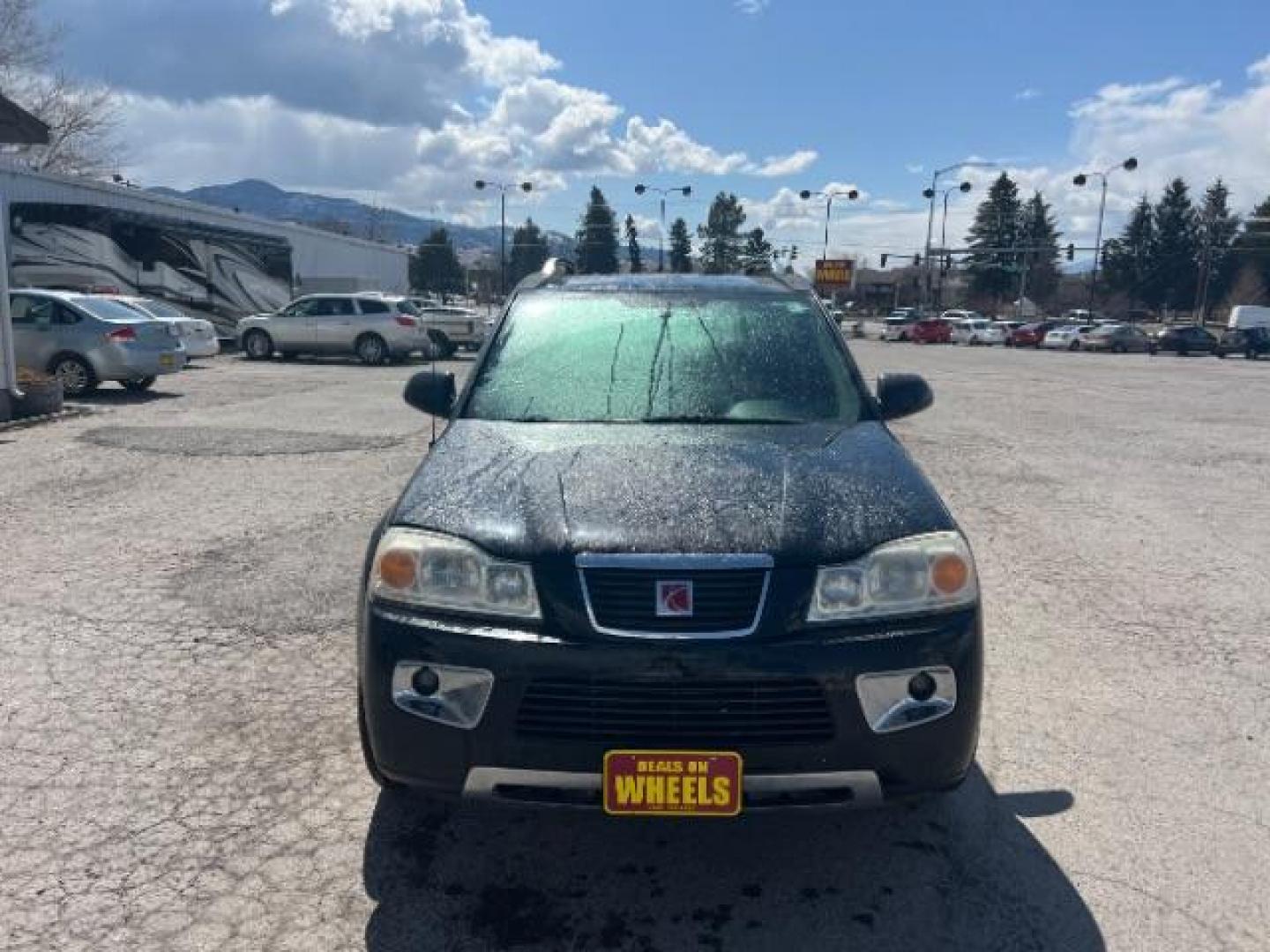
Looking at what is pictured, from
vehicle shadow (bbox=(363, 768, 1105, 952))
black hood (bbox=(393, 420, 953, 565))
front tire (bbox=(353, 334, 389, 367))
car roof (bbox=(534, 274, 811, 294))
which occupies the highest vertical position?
car roof (bbox=(534, 274, 811, 294))

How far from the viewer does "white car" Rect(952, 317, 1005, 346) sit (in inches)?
2159

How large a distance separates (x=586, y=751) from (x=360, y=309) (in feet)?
76.1

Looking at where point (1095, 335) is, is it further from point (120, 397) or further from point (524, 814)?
point (524, 814)

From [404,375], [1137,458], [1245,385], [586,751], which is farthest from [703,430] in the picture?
[1245,385]

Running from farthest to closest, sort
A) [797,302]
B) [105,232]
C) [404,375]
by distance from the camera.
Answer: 1. [105,232]
2. [404,375]
3. [797,302]

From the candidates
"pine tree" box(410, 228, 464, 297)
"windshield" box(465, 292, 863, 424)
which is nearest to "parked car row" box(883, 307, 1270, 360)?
"windshield" box(465, 292, 863, 424)

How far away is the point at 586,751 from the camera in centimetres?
255

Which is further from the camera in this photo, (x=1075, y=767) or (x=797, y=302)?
(x=797, y=302)

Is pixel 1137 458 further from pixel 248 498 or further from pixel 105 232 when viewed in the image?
pixel 105 232

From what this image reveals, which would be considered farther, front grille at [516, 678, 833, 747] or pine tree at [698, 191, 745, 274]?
pine tree at [698, 191, 745, 274]

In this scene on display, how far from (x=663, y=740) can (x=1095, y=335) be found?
2045 inches

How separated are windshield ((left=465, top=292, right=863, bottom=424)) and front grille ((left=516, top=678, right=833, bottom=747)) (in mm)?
1395

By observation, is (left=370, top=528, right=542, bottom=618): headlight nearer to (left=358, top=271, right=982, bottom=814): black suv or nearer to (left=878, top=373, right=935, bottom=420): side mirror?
(left=358, top=271, right=982, bottom=814): black suv

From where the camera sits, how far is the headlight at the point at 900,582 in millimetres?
2660
